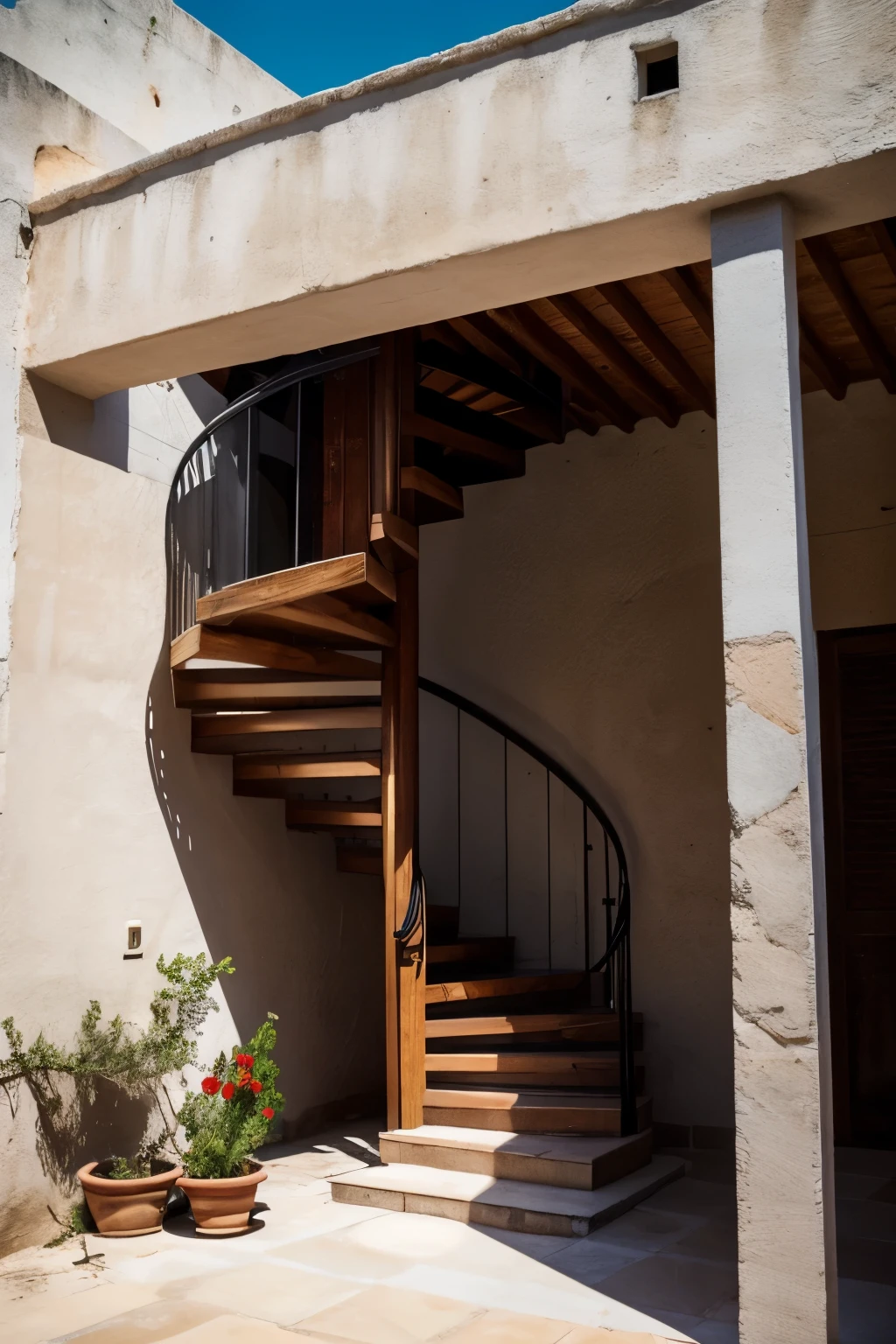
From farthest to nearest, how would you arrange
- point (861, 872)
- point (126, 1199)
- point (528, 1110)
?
point (861, 872), point (528, 1110), point (126, 1199)

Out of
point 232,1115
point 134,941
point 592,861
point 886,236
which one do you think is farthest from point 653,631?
point 232,1115

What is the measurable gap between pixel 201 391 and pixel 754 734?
3.92m

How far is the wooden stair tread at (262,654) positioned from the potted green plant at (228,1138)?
5.33 feet

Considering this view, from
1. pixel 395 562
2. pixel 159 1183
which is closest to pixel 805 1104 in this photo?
pixel 159 1183

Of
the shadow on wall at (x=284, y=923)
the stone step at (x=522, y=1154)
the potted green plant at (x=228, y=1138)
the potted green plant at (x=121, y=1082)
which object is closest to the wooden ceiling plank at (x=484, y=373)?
the shadow on wall at (x=284, y=923)

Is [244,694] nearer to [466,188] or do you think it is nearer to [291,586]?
[291,586]

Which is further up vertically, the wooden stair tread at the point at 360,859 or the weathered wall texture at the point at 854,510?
the weathered wall texture at the point at 854,510

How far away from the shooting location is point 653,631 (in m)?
6.26

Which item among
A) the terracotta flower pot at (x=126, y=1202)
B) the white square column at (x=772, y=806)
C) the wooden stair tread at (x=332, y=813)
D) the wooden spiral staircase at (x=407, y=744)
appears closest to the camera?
the white square column at (x=772, y=806)

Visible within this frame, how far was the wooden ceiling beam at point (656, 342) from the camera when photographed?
15.2ft

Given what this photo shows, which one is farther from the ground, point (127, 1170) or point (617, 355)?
point (617, 355)

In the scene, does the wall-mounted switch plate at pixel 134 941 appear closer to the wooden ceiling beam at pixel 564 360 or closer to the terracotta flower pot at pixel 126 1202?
the terracotta flower pot at pixel 126 1202

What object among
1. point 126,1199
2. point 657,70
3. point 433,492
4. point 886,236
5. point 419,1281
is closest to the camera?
point 657,70

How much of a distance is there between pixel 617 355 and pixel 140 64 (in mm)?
3247
